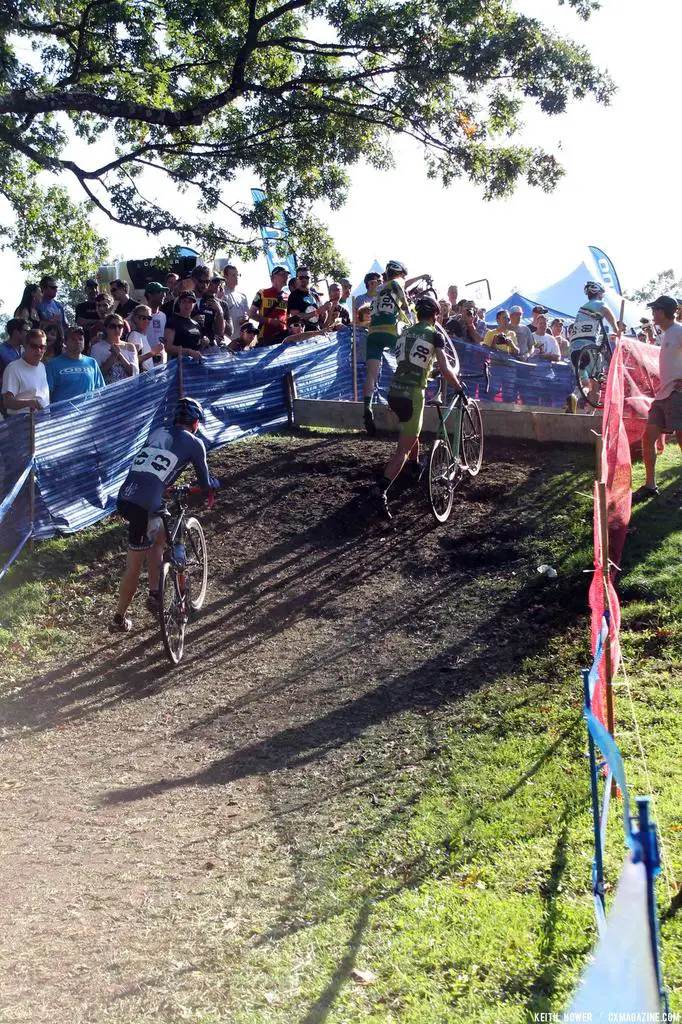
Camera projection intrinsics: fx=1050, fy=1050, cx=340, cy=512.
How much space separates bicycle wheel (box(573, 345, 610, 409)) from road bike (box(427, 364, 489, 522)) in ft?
8.79

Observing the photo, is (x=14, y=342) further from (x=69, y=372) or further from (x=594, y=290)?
(x=594, y=290)

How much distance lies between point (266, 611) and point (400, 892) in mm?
4876

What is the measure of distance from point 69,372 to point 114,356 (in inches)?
39.0

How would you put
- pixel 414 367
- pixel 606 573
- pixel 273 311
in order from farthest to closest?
pixel 273 311, pixel 414 367, pixel 606 573

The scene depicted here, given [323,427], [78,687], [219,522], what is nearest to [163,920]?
[78,687]

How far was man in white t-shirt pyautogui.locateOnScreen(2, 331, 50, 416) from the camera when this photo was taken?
10.6 meters

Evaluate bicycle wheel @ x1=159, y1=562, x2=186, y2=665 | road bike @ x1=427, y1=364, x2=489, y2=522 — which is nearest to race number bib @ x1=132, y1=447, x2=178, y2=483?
bicycle wheel @ x1=159, y1=562, x2=186, y2=665

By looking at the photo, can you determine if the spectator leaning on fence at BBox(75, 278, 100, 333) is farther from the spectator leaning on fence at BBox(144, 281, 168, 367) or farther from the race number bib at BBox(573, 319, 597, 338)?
the race number bib at BBox(573, 319, 597, 338)

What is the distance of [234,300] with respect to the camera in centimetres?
1519

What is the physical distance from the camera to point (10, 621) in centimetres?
952

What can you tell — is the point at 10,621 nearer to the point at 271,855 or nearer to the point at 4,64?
the point at 271,855

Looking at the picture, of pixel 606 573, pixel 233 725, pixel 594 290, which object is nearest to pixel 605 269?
pixel 594 290

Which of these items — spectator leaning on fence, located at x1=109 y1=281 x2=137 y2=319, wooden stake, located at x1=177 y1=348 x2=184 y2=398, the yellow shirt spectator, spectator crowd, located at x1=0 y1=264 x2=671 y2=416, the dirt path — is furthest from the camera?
the yellow shirt spectator

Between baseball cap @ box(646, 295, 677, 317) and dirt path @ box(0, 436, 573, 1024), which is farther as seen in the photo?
baseball cap @ box(646, 295, 677, 317)
